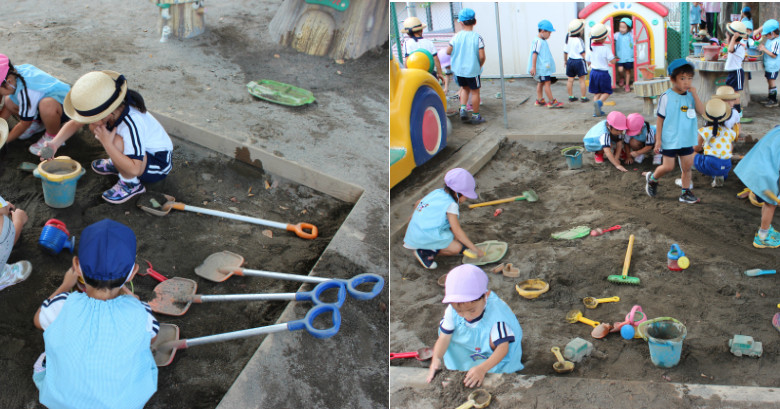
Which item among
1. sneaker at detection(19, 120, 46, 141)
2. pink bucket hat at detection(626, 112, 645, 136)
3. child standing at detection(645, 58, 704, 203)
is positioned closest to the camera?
sneaker at detection(19, 120, 46, 141)

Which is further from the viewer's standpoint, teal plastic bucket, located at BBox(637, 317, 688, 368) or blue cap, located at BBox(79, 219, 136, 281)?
teal plastic bucket, located at BBox(637, 317, 688, 368)

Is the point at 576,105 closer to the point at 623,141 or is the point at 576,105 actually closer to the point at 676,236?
the point at 623,141

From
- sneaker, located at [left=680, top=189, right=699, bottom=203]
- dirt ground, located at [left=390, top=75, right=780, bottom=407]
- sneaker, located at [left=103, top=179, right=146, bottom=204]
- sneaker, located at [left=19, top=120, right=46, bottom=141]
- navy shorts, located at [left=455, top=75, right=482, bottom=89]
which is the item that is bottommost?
dirt ground, located at [left=390, top=75, right=780, bottom=407]

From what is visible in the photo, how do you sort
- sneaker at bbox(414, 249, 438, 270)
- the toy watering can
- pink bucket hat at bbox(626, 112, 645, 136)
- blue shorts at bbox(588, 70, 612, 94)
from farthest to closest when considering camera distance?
blue shorts at bbox(588, 70, 612, 94) < pink bucket hat at bbox(626, 112, 645, 136) < sneaker at bbox(414, 249, 438, 270) < the toy watering can

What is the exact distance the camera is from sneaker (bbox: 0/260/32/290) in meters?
3.25

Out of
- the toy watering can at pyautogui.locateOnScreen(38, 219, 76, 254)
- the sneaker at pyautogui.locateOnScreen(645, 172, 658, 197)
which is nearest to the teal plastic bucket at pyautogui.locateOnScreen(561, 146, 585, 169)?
the sneaker at pyautogui.locateOnScreen(645, 172, 658, 197)

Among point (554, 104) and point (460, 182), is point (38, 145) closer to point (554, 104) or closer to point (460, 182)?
point (460, 182)

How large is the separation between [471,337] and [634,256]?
1.69 meters

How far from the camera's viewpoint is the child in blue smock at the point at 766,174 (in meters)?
3.95

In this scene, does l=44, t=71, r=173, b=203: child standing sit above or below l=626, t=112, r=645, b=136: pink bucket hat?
above

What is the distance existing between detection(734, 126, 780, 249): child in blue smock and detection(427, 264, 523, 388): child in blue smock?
2.07 m

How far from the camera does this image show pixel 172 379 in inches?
114

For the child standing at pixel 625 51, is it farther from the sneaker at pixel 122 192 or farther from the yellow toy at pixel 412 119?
the sneaker at pixel 122 192

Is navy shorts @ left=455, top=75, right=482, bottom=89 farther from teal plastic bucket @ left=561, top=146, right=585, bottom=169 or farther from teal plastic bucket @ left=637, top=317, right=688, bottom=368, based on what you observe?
teal plastic bucket @ left=637, top=317, right=688, bottom=368
